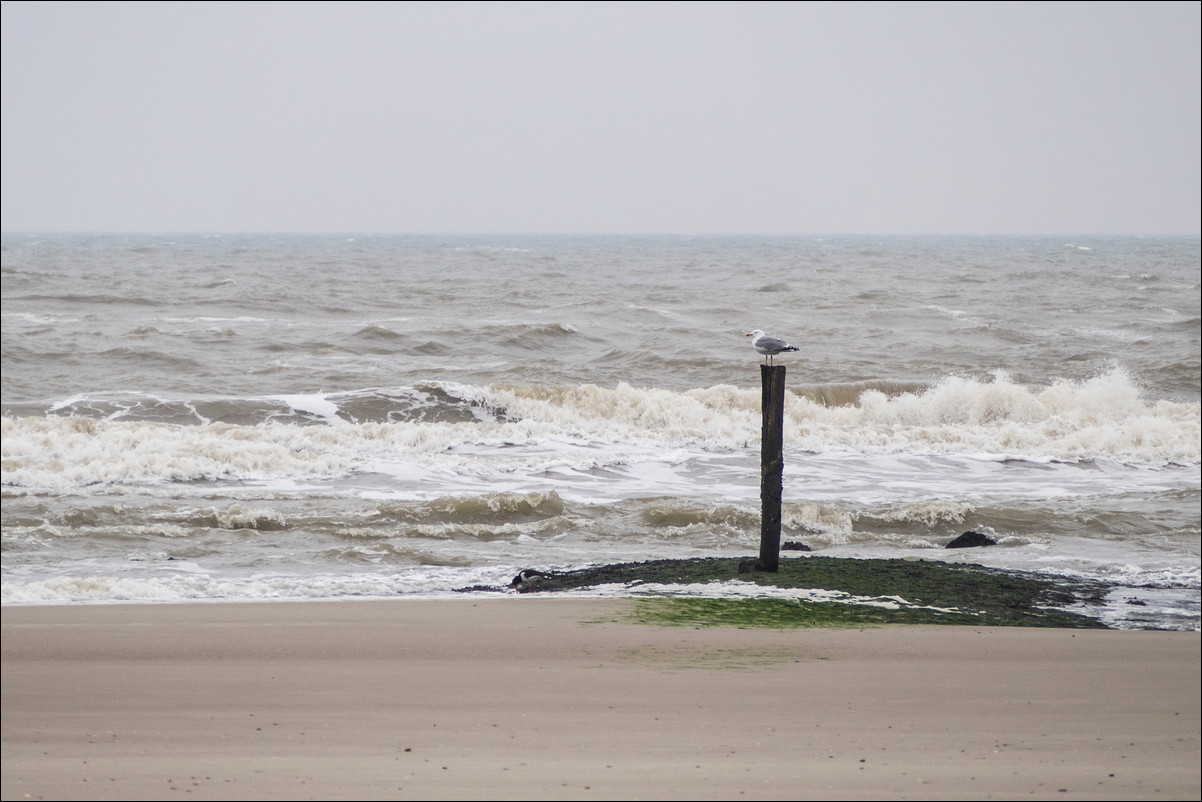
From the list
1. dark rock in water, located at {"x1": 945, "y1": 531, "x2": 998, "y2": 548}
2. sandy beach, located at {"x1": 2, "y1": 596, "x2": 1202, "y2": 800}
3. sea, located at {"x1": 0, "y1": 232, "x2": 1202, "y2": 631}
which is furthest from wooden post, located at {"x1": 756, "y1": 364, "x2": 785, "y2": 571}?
dark rock in water, located at {"x1": 945, "y1": 531, "x2": 998, "y2": 548}

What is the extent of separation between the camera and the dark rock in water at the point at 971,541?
10.6 m

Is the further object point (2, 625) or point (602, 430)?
point (602, 430)

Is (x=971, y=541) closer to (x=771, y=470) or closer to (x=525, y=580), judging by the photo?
(x=771, y=470)

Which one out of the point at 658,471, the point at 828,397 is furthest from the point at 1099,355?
the point at 658,471

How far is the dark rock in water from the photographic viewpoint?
10594mm

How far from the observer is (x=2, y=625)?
253 inches

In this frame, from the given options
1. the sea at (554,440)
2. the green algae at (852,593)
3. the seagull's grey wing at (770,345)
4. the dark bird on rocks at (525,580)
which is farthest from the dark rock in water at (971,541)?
the dark bird on rocks at (525,580)

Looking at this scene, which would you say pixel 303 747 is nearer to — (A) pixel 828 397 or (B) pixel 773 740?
(B) pixel 773 740

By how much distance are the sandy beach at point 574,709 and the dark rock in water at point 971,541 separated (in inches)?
144

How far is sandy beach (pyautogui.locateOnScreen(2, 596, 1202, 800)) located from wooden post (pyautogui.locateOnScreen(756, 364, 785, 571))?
1.91 metres

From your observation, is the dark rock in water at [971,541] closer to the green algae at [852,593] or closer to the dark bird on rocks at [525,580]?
the green algae at [852,593]

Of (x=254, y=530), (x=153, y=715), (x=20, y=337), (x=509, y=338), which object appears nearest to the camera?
(x=153, y=715)

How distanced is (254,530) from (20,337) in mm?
16994

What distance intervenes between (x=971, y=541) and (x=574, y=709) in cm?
688
